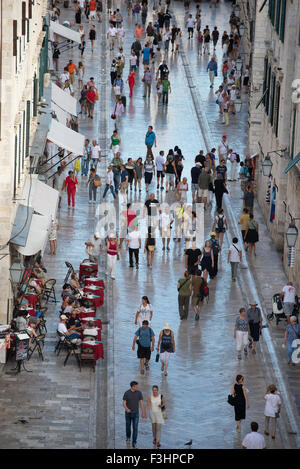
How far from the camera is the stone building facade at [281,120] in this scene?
41062 millimetres

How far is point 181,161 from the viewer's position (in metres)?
50.7

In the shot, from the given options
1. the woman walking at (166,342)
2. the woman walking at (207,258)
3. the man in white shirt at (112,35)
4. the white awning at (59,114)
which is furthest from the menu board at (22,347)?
the man in white shirt at (112,35)

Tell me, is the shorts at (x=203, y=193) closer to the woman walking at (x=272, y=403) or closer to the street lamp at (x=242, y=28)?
the woman walking at (x=272, y=403)

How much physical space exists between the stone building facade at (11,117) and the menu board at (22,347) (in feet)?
3.88

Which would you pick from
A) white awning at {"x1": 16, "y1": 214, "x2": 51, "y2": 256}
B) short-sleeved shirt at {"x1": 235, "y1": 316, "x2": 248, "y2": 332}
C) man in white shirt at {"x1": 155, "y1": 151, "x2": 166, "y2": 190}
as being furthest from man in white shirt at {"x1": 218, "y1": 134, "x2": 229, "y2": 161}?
short-sleeved shirt at {"x1": 235, "y1": 316, "x2": 248, "y2": 332}

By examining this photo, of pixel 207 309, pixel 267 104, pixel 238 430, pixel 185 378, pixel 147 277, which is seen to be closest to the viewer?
pixel 238 430

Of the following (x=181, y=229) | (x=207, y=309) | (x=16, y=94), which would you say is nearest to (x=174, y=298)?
(x=207, y=309)

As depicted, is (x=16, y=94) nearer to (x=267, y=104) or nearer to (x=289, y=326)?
(x=289, y=326)

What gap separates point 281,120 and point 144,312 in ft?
35.9

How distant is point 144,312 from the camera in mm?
35281

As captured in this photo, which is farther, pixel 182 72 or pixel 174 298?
pixel 182 72

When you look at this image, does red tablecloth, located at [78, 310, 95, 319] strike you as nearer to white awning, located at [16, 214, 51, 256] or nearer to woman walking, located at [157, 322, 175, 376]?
white awning, located at [16, 214, 51, 256]

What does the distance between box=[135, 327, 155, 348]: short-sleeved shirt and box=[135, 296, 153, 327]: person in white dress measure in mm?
1646

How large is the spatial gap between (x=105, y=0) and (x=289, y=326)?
49.8m
